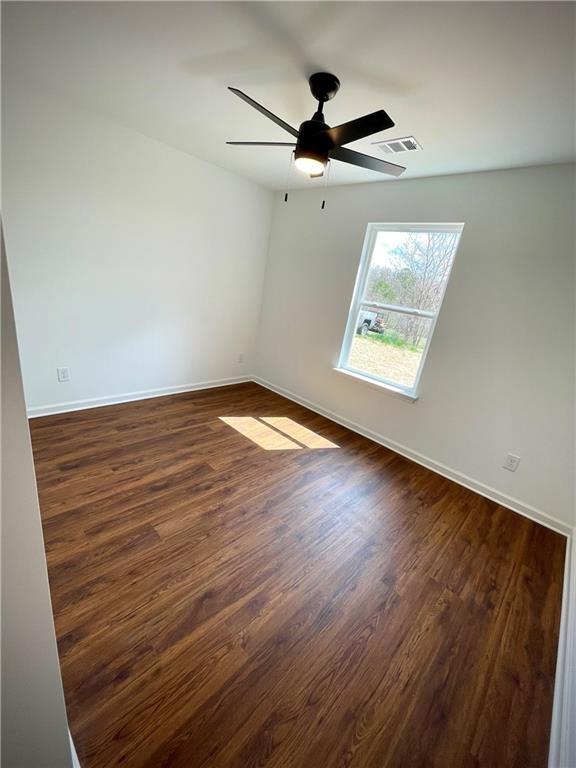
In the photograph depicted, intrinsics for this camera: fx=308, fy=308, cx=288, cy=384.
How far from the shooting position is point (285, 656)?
135cm

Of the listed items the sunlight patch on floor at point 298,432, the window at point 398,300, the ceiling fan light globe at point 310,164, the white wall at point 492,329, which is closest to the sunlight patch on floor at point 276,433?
the sunlight patch on floor at point 298,432

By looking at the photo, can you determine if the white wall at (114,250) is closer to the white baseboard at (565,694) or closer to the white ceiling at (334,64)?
the white ceiling at (334,64)

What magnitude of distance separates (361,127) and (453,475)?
2.78 m

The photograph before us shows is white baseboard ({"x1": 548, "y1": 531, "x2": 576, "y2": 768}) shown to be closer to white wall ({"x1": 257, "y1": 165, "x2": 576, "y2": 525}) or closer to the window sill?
white wall ({"x1": 257, "y1": 165, "x2": 576, "y2": 525})

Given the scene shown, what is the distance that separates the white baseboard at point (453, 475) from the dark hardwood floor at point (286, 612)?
0.29 ft

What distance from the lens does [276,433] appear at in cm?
326

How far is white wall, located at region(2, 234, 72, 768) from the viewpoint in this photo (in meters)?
0.55

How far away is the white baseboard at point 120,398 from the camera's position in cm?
289

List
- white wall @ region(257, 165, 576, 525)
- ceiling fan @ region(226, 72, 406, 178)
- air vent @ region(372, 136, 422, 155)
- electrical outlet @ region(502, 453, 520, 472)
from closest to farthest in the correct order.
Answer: ceiling fan @ region(226, 72, 406, 178)
air vent @ region(372, 136, 422, 155)
white wall @ region(257, 165, 576, 525)
electrical outlet @ region(502, 453, 520, 472)

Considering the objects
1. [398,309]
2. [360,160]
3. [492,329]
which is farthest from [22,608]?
[398,309]

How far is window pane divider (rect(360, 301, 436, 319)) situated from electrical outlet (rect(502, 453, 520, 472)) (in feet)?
4.51

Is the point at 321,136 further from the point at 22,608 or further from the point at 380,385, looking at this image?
the point at 380,385

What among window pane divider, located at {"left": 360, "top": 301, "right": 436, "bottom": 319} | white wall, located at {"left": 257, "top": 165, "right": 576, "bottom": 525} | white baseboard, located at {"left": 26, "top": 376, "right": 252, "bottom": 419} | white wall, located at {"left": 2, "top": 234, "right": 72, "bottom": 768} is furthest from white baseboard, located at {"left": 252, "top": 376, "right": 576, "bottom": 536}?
white wall, located at {"left": 2, "top": 234, "right": 72, "bottom": 768}

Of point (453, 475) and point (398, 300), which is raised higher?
point (398, 300)
